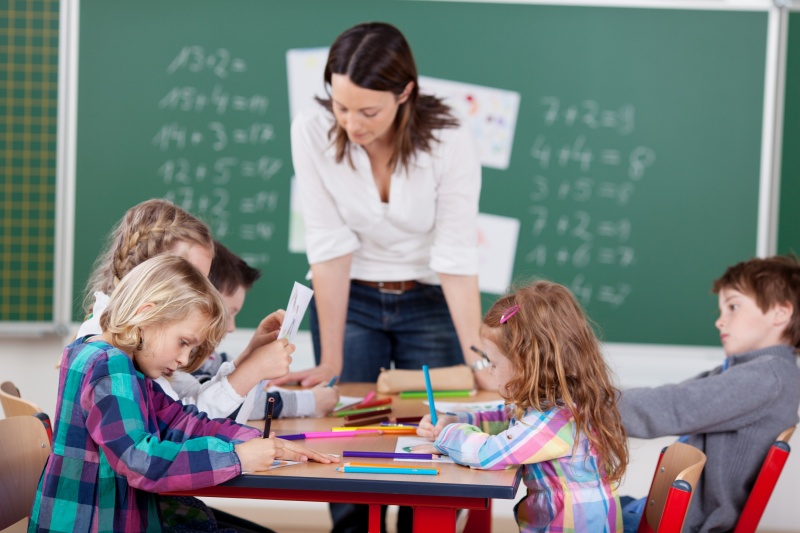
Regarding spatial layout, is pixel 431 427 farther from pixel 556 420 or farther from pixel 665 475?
pixel 665 475

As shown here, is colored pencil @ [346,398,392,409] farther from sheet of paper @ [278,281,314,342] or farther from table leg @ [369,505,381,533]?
table leg @ [369,505,381,533]

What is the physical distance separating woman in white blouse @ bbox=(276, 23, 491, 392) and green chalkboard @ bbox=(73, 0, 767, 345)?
3.50 feet

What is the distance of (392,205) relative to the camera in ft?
8.36

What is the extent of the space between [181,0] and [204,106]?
42 centimetres

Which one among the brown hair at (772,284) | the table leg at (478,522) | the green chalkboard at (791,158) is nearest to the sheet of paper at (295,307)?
the table leg at (478,522)

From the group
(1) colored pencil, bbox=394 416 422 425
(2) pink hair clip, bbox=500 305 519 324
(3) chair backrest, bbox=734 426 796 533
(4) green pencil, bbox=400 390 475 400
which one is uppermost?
(2) pink hair clip, bbox=500 305 519 324

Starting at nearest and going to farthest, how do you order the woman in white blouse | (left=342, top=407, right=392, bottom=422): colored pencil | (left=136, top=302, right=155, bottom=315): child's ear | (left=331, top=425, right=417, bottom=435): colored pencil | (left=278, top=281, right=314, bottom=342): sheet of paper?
(left=136, top=302, right=155, bottom=315): child's ear
(left=278, top=281, right=314, bottom=342): sheet of paper
(left=331, top=425, right=417, bottom=435): colored pencil
(left=342, top=407, right=392, bottom=422): colored pencil
the woman in white blouse

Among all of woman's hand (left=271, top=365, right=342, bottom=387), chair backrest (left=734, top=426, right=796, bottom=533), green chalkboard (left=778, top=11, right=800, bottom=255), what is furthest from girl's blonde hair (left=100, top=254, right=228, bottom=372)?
green chalkboard (left=778, top=11, right=800, bottom=255)

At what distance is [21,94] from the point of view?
3.59 m

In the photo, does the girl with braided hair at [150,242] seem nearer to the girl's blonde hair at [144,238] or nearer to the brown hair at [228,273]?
the girl's blonde hair at [144,238]

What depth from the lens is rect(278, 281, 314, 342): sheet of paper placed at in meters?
1.78

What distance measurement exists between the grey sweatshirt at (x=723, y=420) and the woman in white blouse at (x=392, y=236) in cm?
51

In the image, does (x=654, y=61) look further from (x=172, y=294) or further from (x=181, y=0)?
(x=172, y=294)

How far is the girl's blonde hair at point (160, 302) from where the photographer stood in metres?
1.57
